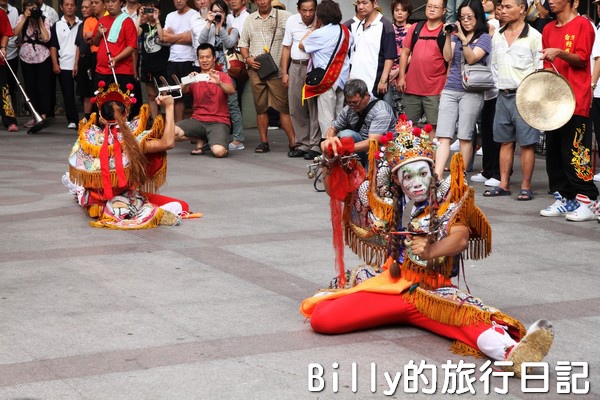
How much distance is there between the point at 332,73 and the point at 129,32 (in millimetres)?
3026

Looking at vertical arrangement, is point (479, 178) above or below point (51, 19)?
below

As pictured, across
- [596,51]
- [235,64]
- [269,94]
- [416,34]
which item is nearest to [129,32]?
[235,64]

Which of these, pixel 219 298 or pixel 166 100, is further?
pixel 166 100

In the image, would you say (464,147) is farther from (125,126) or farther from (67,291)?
(67,291)

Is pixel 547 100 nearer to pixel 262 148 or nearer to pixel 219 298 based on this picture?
pixel 219 298

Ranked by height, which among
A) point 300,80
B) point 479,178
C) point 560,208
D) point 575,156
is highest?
point 300,80

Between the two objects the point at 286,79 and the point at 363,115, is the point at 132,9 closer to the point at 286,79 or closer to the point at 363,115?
the point at 286,79

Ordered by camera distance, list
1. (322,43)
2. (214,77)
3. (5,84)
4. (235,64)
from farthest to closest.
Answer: (5,84)
(235,64)
(214,77)
(322,43)

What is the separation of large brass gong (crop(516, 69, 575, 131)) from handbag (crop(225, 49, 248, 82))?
17.8 ft

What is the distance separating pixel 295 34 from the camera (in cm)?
1212

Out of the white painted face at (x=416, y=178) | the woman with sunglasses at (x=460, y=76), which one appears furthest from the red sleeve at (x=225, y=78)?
the white painted face at (x=416, y=178)

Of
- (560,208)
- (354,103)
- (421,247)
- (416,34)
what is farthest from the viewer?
(416,34)

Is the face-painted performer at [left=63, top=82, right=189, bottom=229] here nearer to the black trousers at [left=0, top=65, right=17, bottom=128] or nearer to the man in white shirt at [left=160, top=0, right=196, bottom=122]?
the man in white shirt at [left=160, top=0, right=196, bottom=122]

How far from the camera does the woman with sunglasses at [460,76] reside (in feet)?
32.4
